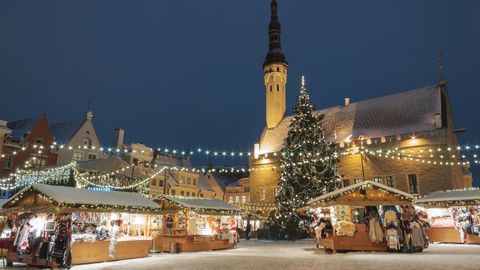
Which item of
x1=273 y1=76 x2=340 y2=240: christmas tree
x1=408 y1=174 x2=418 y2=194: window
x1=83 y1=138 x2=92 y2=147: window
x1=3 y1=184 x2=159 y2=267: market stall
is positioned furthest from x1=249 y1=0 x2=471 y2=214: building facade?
x1=83 y1=138 x2=92 y2=147: window

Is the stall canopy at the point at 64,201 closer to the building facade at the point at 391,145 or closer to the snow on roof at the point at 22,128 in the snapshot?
the building facade at the point at 391,145

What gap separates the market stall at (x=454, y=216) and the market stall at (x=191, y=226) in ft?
36.5

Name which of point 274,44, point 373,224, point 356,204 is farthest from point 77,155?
point 373,224

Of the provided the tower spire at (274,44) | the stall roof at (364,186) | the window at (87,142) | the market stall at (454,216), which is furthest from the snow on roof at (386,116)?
the window at (87,142)

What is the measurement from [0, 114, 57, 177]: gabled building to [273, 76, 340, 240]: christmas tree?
18.7 metres

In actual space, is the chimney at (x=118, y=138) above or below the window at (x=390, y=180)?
above

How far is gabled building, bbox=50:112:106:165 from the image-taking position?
116ft

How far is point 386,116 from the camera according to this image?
33.5 m

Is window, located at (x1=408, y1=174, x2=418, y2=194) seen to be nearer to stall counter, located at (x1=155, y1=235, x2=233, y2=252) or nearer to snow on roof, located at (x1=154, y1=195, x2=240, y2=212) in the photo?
snow on roof, located at (x1=154, y1=195, x2=240, y2=212)

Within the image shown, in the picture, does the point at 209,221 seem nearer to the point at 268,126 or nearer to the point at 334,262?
the point at 334,262

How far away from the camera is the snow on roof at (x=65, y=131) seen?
36.2 m

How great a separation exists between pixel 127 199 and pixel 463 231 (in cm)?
1707

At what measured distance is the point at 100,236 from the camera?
14219mm

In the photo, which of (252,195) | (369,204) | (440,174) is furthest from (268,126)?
(369,204)
